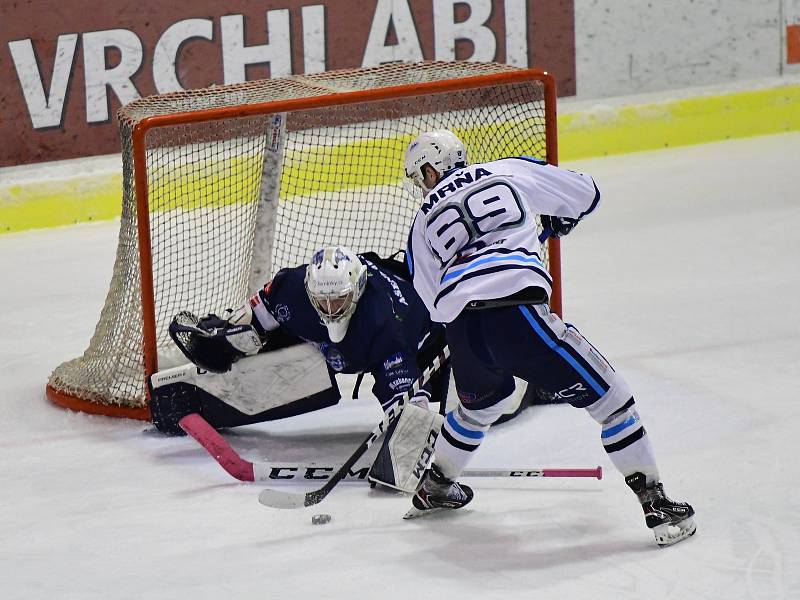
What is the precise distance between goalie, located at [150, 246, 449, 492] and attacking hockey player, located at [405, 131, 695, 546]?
446 millimetres

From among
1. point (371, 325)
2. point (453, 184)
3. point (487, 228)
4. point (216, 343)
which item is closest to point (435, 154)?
point (453, 184)

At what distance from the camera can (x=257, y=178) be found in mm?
5254

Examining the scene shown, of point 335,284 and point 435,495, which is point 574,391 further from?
point 335,284

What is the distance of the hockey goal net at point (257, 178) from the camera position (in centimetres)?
460

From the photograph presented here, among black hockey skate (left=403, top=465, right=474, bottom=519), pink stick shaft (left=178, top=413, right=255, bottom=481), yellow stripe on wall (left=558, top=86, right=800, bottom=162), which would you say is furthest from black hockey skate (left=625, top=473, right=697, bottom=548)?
yellow stripe on wall (left=558, top=86, right=800, bottom=162)

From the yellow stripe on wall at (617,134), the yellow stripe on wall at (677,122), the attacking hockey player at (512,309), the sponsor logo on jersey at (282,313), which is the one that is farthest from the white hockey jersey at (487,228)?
the yellow stripe on wall at (677,122)

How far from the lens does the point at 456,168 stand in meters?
3.81

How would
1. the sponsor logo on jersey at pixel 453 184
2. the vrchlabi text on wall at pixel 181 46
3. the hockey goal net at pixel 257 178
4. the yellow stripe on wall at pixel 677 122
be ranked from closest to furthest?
1. the sponsor logo on jersey at pixel 453 184
2. the hockey goal net at pixel 257 178
3. the vrchlabi text on wall at pixel 181 46
4. the yellow stripe on wall at pixel 677 122

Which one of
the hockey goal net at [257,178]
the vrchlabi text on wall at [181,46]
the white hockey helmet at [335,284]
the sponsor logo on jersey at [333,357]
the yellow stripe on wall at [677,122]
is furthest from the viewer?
the yellow stripe on wall at [677,122]

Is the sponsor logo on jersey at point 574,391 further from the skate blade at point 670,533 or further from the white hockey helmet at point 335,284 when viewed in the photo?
the white hockey helmet at point 335,284

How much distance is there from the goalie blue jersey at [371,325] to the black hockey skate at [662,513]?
823 mm

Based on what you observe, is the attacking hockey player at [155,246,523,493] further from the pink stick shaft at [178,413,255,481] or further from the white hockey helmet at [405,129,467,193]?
the white hockey helmet at [405,129,467,193]

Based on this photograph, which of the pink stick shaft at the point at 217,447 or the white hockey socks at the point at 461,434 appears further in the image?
the pink stick shaft at the point at 217,447

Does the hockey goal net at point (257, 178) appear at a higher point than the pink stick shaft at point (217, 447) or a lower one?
higher
